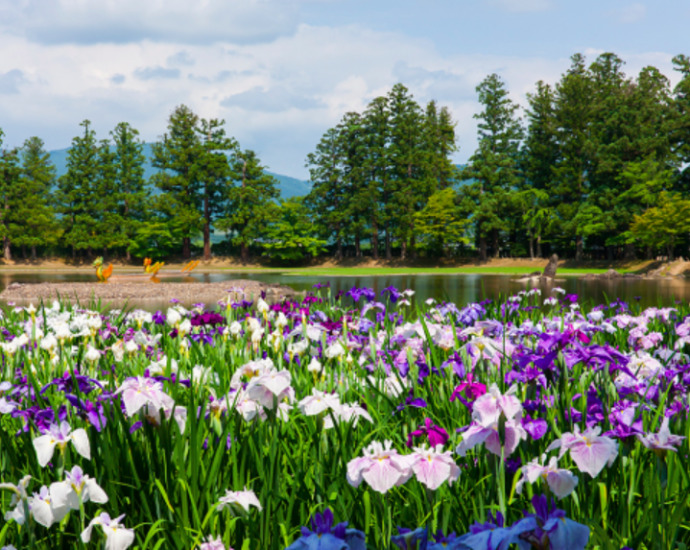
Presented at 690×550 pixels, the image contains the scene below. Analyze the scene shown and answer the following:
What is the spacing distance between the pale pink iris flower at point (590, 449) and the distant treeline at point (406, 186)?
114ft

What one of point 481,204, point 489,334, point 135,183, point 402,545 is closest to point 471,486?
point 402,545

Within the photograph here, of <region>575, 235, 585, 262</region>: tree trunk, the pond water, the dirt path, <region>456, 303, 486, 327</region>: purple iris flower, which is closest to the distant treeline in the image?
<region>575, 235, 585, 262</region>: tree trunk

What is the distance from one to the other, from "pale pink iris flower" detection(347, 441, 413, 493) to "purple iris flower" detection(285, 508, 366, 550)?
0.90 ft

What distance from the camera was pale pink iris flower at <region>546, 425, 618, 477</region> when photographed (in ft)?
4.72

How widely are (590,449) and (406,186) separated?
4233 centimetres

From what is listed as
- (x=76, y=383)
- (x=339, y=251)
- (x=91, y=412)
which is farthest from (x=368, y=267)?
(x=91, y=412)

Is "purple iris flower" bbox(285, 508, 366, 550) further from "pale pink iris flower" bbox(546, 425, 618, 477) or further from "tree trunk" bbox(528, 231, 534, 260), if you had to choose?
"tree trunk" bbox(528, 231, 534, 260)

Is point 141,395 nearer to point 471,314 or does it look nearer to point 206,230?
point 471,314

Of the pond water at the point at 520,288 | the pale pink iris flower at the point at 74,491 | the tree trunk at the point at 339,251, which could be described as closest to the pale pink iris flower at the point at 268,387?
the pale pink iris flower at the point at 74,491

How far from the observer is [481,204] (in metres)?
39.9

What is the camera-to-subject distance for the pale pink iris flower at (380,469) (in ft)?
4.48

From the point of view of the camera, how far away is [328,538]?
3.29 feet

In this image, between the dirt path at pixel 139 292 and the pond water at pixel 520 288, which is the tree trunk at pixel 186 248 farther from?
the dirt path at pixel 139 292

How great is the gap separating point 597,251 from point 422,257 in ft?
38.5
